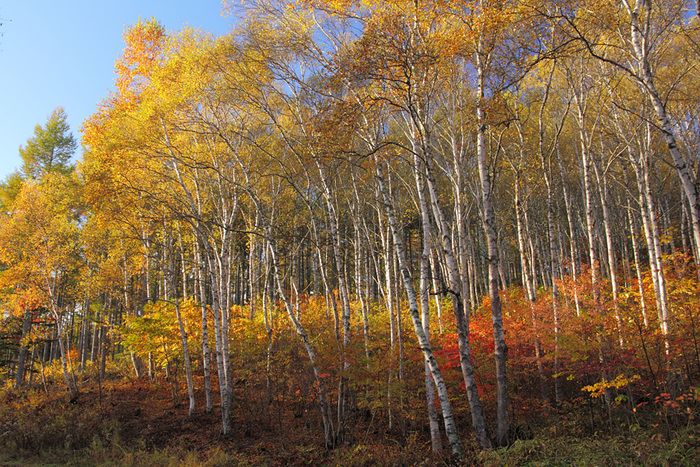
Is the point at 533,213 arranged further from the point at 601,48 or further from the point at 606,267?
the point at 601,48

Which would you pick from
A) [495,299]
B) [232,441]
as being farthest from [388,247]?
[232,441]

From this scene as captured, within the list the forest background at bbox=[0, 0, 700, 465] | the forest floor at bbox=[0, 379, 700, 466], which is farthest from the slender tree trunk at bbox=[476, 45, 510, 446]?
the forest floor at bbox=[0, 379, 700, 466]

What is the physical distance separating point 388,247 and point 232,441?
21.4ft

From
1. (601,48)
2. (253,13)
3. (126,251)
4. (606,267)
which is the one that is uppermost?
(253,13)

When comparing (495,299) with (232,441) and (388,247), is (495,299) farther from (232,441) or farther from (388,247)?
(232,441)

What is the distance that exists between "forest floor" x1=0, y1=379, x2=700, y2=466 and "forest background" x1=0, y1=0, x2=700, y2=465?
0.25 feet

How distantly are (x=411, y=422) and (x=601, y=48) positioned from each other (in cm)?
1031

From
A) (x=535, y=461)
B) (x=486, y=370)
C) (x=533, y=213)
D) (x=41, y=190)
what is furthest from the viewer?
(x=533, y=213)

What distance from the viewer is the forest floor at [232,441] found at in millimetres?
5148

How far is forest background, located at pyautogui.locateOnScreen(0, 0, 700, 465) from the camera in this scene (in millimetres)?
6402

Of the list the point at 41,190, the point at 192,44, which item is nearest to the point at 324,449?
the point at 192,44

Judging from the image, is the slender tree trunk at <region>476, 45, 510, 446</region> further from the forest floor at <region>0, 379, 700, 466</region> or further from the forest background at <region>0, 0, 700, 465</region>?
the forest floor at <region>0, 379, 700, 466</region>

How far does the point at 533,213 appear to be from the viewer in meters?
18.8

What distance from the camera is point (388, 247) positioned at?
11.5 meters
